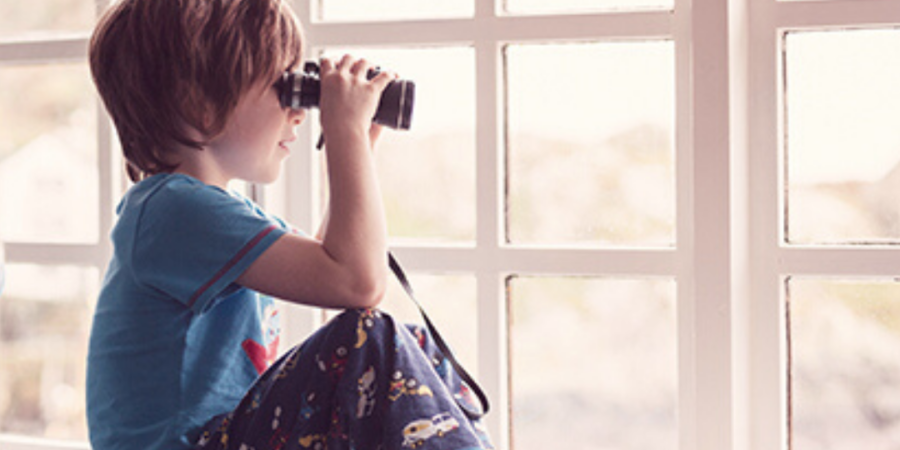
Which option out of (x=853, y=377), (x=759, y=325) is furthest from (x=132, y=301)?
(x=853, y=377)

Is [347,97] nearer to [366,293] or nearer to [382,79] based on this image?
[382,79]

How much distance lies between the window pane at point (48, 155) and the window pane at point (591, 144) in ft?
2.48

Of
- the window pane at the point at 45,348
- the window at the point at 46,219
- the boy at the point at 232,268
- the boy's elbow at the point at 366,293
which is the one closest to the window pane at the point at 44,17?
the window at the point at 46,219

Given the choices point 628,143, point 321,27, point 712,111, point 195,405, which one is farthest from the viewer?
point 321,27

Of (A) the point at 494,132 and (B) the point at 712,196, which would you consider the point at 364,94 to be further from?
(B) the point at 712,196

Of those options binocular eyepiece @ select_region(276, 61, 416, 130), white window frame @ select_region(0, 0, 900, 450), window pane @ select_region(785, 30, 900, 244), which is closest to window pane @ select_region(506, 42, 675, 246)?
white window frame @ select_region(0, 0, 900, 450)

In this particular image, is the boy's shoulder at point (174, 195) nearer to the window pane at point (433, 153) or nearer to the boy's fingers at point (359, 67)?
the boy's fingers at point (359, 67)

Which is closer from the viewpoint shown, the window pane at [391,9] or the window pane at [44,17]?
the window pane at [391,9]

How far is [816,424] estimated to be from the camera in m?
1.66

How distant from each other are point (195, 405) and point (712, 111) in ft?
2.48

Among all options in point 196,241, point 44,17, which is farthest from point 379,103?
point 44,17

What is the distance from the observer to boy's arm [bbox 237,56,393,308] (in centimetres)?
134

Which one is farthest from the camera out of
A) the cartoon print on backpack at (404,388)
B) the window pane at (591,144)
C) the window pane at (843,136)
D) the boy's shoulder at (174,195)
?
the window pane at (591,144)

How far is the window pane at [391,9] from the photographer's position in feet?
5.90
